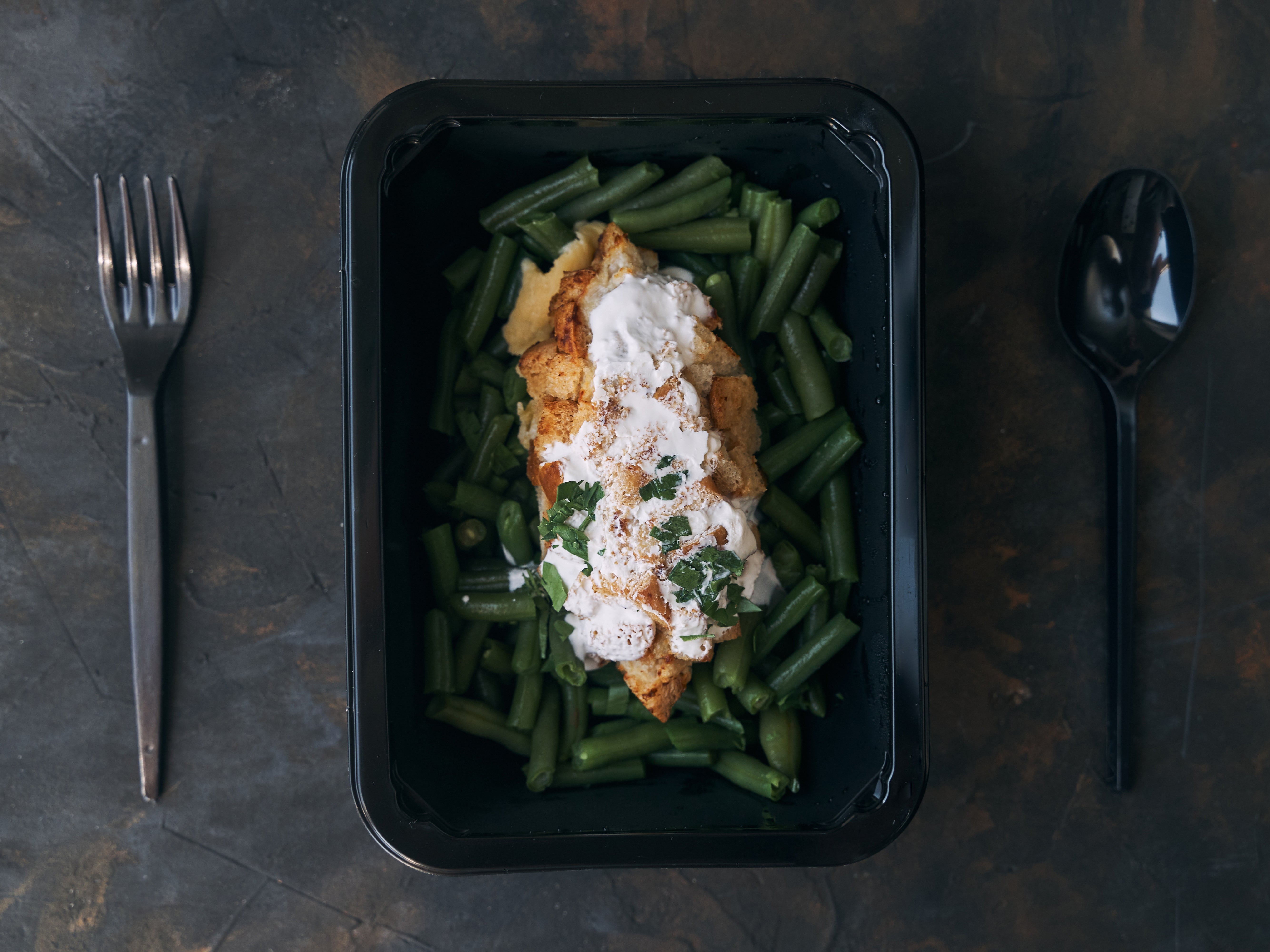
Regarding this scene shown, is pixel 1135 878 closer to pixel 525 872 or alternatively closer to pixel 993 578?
pixel 993 578

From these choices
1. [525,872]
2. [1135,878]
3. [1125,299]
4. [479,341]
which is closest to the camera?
[525,872]

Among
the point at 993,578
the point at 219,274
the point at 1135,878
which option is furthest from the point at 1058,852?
the point at 219,274

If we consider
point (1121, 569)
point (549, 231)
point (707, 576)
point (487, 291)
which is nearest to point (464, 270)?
point (487, 291)

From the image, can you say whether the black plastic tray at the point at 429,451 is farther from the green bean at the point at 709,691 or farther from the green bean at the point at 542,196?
the green bean at the point at 709,691

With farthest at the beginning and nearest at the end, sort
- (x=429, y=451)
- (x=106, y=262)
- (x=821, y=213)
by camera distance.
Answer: (x=106, y=262) < (x=429, y=451) < (x=821, y=213)

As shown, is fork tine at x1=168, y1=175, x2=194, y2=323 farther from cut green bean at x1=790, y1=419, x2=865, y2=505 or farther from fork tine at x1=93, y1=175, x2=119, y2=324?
cut green bean at x1=790, y1=419, x2=865, y2=505

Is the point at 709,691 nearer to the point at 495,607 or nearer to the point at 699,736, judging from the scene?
the point at 699,736

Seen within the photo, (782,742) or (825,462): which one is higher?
(825,462)
